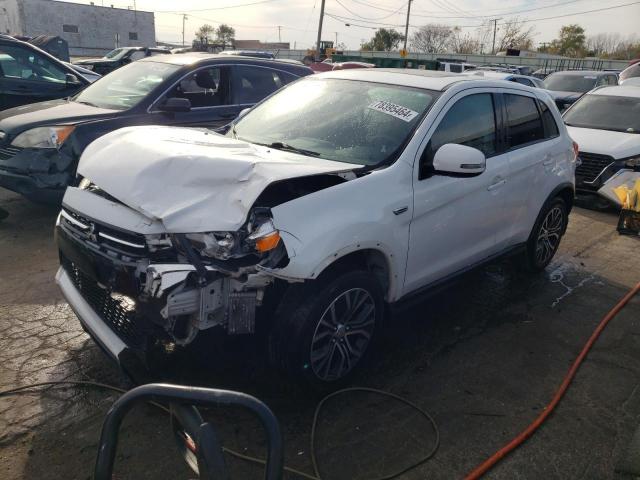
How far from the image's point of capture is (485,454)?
9.28 feet

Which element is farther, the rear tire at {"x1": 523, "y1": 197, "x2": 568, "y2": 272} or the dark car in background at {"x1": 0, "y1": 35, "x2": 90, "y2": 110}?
the dark car in background at {"x1": 0, "y1": 35, "x2": 90, "y2": 110}

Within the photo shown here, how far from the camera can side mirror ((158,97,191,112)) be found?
5.88m

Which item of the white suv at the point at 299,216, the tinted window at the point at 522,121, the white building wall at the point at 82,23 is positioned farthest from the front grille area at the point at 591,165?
the white building wall at the point at 82,23

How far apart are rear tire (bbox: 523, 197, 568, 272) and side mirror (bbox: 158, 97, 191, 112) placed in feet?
12.9

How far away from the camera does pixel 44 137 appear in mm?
5559

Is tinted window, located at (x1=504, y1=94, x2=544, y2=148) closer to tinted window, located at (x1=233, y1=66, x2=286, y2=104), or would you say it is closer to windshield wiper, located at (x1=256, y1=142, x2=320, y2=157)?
windshield wiper, located at (x1=256, y1=142, x2=320, y2=157)

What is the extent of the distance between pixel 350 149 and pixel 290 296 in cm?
118

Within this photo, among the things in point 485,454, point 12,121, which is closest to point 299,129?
point 485,454

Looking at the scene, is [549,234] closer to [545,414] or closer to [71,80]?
[545,414]

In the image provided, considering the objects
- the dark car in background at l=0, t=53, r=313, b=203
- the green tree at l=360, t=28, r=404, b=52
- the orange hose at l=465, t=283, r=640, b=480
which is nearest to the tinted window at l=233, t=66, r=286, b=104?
the dark car in background at l=0, t=53, r=313, b=203

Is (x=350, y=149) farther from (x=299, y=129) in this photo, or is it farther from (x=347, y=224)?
(x=347, y=224)

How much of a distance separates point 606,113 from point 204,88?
22.4 feet

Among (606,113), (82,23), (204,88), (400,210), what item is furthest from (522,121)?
(82,23)

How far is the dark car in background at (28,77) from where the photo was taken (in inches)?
312
